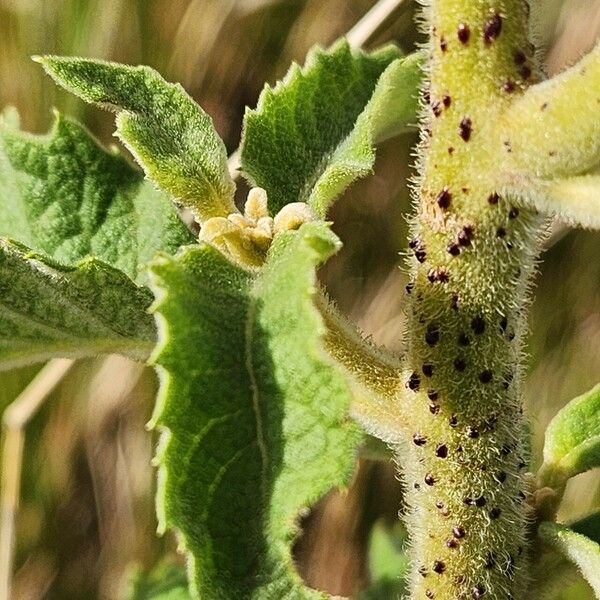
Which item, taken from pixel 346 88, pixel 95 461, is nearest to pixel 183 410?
pixel 346 88

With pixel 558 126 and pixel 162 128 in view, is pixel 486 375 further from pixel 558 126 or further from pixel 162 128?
pixel 162 128

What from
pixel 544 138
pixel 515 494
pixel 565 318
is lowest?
pixel 565 318

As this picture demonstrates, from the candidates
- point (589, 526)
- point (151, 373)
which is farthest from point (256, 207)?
point (151, 373)

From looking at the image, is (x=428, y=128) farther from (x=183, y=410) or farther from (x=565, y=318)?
(x=565, y=318)

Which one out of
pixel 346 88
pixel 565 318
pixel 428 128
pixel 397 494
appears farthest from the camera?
pixel 397 494

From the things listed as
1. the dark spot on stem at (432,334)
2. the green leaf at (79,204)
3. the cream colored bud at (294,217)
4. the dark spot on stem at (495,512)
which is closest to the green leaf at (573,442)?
the dark spot on stem at (495,512)

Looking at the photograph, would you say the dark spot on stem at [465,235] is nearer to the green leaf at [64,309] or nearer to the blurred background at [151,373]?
the green leaf at [64,309]
